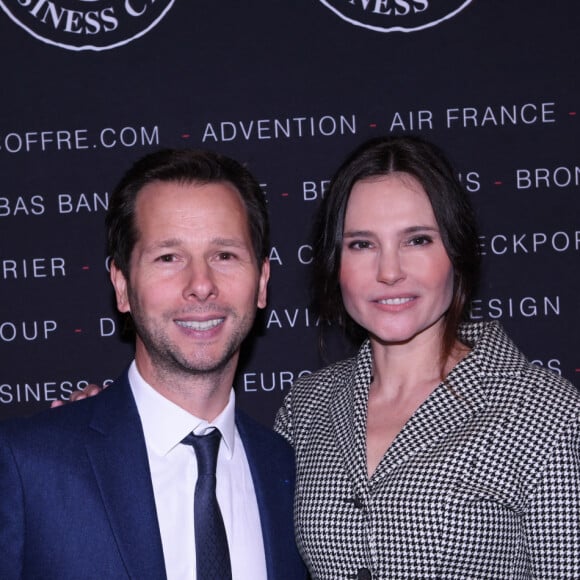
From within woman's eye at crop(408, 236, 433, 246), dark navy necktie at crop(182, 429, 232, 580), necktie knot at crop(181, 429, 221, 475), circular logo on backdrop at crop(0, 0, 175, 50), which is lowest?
dark navy necktie at crop(182, 429, 232, 580)

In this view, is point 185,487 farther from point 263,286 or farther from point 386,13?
point 386,13

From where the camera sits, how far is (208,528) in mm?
1850

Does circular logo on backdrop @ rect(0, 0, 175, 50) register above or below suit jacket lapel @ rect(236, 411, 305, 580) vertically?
above

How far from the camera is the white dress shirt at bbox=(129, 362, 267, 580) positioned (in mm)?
1849

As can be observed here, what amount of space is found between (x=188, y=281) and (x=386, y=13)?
1263 mm

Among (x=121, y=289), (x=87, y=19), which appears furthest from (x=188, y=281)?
(x=87, y=19)

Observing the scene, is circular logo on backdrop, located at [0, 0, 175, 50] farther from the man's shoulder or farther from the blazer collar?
the blazer collar

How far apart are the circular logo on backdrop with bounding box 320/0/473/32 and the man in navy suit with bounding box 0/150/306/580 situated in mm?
833

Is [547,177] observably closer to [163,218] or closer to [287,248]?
[287,248]

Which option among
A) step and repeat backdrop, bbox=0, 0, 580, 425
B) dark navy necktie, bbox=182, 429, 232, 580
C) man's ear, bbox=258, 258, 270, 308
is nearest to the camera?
dark navy necktie, bbox=182, 429, 232, 580

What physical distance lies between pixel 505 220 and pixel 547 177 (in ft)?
0.63

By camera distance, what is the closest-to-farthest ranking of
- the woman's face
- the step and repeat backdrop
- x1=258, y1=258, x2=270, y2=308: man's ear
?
the woman's face → x1=258, y1=258, x2=270, y2=308: man's ear → the step and repeat backdrop

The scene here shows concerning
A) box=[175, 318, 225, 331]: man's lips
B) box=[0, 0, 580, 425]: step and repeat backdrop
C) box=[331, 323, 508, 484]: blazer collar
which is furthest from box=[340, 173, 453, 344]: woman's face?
box=[0, 0, 580, 425]: step and repeat backdrop

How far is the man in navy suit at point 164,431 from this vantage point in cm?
173
